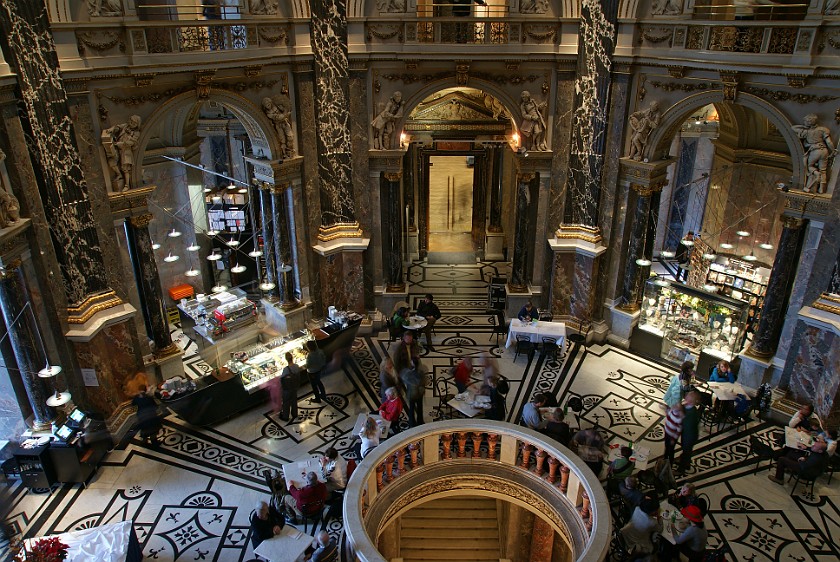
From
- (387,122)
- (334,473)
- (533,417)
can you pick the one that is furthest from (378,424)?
(387,122)

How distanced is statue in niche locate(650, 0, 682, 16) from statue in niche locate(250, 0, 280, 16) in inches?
274

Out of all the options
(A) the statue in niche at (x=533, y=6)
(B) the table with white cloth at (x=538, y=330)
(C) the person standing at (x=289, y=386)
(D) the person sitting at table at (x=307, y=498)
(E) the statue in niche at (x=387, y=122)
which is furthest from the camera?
(B) the table with white cloth at (x=538, y=330)

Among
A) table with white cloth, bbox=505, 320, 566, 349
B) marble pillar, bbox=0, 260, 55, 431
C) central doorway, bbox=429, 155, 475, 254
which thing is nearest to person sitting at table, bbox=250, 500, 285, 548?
marble pillar, bbox=0, 260, 55, 431

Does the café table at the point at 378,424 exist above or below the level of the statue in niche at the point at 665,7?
below

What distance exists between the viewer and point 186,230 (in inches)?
642

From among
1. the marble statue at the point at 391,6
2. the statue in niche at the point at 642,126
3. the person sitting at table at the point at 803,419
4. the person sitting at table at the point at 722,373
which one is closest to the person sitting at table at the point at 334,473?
the person sitting at table at the point at 722,373

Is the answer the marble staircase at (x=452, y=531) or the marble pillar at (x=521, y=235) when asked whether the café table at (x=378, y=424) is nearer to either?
the marble staircase at (x=452, y=531)

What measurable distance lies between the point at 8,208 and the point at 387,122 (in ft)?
23.4

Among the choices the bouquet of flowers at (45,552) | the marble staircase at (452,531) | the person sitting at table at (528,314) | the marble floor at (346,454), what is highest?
the bouquet of flowers at (45,552)

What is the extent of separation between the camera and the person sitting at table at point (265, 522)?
8.84 meters

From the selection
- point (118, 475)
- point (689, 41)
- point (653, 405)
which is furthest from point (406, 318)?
point (689, 41)

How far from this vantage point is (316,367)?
41.1 ft

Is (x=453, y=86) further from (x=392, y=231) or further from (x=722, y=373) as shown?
(x=722, y=373)

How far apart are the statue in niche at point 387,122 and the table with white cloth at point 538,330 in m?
4.67
